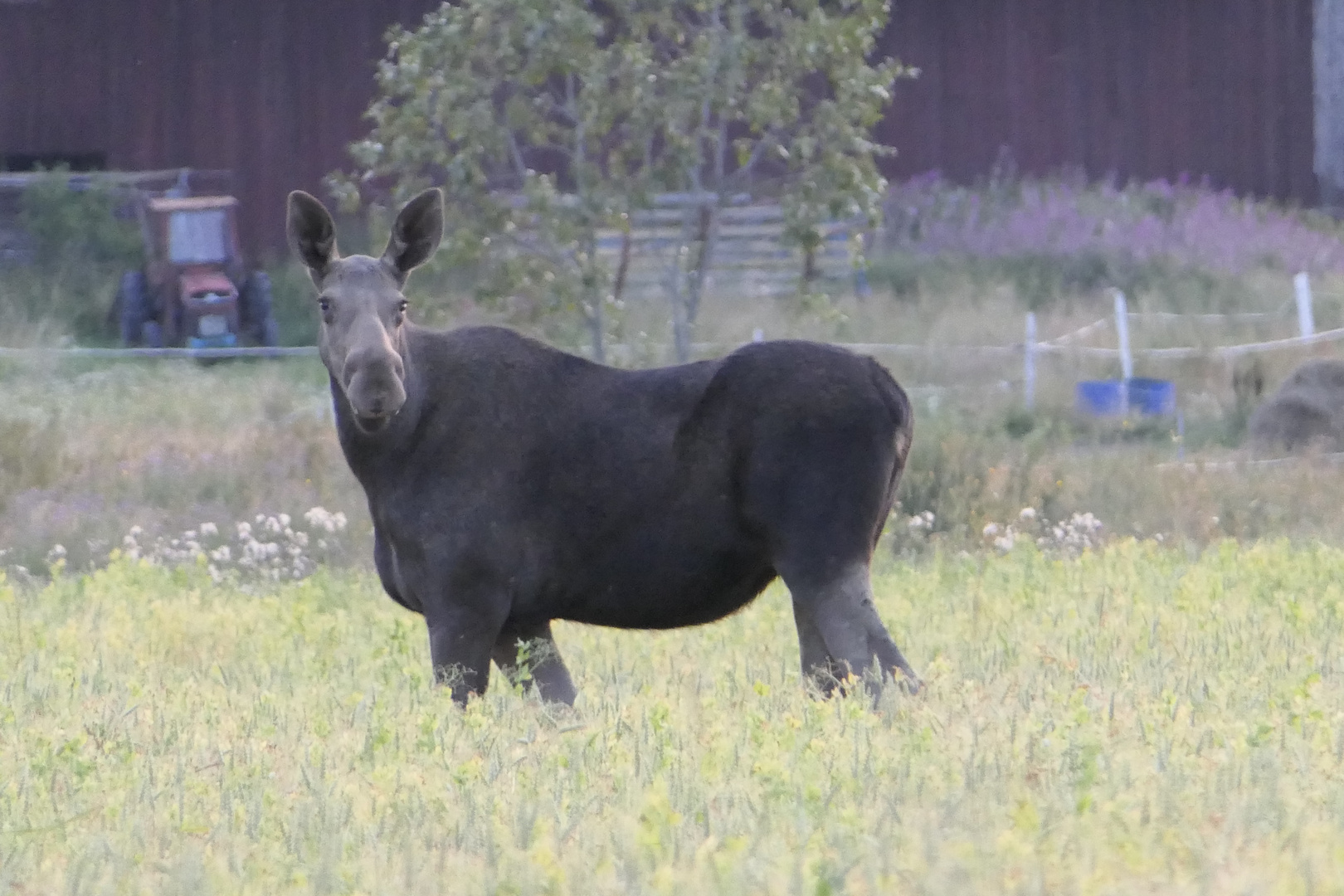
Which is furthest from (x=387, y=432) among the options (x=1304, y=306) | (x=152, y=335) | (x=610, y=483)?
(x=152, y=335)

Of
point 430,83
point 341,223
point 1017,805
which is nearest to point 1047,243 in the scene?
point 341,223

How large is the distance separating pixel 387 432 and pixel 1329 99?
24009 mm

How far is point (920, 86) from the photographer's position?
28562 millimetres

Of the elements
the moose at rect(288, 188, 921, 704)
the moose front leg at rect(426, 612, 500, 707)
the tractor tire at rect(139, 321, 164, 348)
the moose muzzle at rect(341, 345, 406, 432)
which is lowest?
the tractor tire at rect(139, 321, 164, 348)

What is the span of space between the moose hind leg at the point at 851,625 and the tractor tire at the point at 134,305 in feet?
53.1

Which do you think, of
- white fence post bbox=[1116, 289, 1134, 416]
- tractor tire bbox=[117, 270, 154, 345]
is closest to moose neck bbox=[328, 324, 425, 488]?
white fence post bbox=[1116, 289, 1134, 416]

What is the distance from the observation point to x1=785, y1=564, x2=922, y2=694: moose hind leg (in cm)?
735

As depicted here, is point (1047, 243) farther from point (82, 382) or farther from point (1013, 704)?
point (1013, 704)

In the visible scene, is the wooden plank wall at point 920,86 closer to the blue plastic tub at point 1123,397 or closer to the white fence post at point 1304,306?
the white fence post at point 1304,306

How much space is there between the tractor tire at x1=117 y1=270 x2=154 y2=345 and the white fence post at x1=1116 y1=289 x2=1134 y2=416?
32.5 ft

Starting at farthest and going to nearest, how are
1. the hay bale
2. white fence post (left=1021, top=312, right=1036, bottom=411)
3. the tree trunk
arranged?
the tree trunk, white fence post (left=1021, top=312, right=1036, bottom=411), the hay bale

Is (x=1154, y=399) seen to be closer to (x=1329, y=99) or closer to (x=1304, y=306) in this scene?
(x=1304, y=306)

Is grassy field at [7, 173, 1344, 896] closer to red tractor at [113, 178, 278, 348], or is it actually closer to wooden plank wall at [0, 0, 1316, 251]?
red tractor at [113, 178, 278, 348]

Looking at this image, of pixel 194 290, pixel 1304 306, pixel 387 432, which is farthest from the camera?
pixel 194 290
